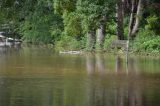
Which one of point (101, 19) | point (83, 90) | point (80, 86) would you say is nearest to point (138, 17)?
point (101, 19)

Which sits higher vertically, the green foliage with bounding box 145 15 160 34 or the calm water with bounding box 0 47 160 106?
the green foliage with bounding box 145 15 160 34

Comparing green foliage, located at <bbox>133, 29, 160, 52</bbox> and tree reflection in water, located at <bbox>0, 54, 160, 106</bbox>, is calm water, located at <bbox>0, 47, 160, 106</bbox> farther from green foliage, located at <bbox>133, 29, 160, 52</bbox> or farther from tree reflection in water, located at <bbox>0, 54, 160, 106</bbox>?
green foliage, located at <bbox>133, 29, 160, 52</bbox>

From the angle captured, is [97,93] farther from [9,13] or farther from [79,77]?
[9,13]

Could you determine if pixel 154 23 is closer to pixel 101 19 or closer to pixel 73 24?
pixel 101 19

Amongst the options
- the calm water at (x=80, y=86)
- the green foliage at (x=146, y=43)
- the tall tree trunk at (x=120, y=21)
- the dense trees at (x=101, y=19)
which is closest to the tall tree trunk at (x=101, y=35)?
the dense trees at (x=101, y=19)

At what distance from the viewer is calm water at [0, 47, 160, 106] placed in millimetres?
13922

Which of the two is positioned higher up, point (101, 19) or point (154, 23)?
point (101, 19)

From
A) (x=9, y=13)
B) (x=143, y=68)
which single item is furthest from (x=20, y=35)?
(x=143, y=68)

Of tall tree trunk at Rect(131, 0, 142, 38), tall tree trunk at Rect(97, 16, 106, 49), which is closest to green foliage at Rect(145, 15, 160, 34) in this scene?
tall tree trunk at Rect(131, 0, 142, 38)

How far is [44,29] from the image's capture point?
198 ft

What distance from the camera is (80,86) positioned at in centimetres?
1717

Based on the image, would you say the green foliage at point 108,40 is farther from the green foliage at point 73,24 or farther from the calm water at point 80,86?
the calm water at point 80,86

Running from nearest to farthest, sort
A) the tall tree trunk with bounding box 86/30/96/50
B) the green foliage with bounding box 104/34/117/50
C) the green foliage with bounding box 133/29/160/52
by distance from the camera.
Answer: the green foliage with bounding box 133/29/160/52 < the green foliage with bounding box 104/34/117/50 < the tall tree trunk with bounding box 86/30/96/50

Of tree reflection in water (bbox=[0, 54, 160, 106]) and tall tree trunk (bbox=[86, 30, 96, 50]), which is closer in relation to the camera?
tree reflection in water (bbox=[0, 54, 160, 106])
